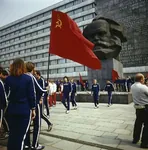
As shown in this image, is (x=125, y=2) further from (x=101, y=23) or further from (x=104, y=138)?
(x=104, y=138)

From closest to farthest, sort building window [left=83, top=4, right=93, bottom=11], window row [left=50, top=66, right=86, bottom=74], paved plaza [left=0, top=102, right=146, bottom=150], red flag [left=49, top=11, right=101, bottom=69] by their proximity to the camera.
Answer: paved plaza [left=0, top=102, right=146, bottom=150], red flag [left=49, top=11, right=101, bottom=69], window row [left=50, top=66, right=86, bottom=74], building window [left=83, top=4, right=93, bottom=11]

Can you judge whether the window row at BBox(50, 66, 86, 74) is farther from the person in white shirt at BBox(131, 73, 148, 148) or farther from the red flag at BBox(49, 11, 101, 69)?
the person in white shirt at BBox(131, 73, 148, 148)

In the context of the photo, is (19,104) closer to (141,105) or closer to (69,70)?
(141,105)

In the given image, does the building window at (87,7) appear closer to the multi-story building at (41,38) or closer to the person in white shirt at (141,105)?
the multi-story building at (41,38)

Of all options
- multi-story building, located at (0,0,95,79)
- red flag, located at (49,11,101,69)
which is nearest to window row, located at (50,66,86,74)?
multi-story building, located at (0,0,95,79)

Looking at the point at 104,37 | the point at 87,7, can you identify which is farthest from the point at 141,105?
the point at 87,7

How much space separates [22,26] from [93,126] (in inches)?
2564

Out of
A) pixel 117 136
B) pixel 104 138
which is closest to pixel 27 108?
pixel 104 138

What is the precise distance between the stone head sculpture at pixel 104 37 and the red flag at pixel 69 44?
446 inches

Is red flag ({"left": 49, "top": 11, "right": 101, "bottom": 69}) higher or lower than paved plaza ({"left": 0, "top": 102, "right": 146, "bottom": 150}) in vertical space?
higher

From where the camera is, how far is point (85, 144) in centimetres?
420

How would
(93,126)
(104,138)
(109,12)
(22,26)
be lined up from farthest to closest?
(22,26)
(109,12)
(93,126)
(104,138)

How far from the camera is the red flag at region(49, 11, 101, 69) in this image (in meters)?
4.62

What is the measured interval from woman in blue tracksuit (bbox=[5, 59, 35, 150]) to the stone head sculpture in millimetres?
13530
